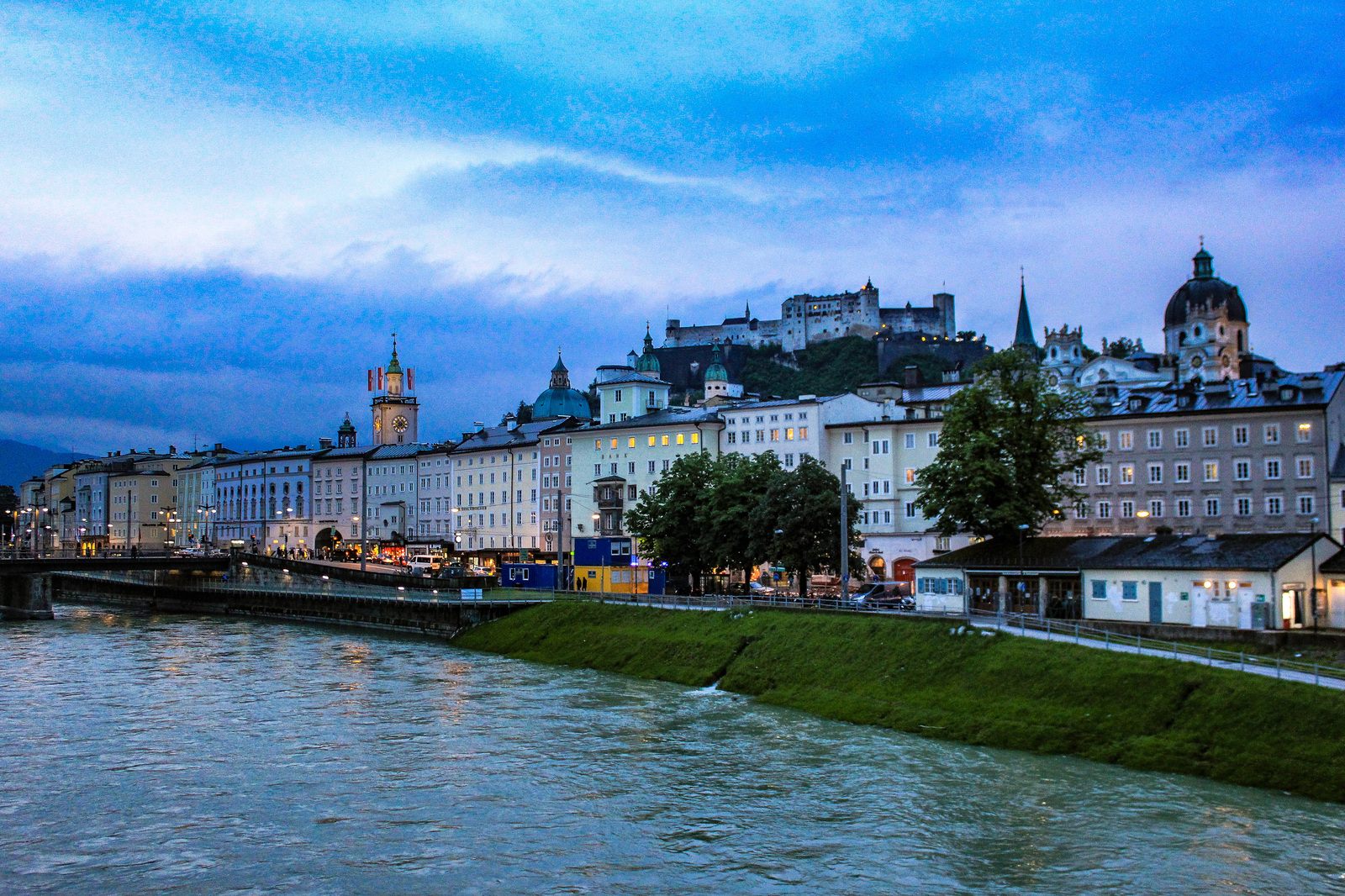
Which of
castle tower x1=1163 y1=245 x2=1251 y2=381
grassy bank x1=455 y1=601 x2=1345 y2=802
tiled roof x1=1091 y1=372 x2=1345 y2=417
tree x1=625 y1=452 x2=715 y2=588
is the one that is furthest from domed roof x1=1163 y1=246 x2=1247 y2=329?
grassy bank x1=455 y1=601 x2=1345 y2=802

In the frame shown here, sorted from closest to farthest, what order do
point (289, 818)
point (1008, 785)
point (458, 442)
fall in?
point (289, 818), point (1008, 785), point (458, 442)

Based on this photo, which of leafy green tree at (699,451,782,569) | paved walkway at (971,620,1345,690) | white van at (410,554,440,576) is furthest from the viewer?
white van at (410,554,440,576)

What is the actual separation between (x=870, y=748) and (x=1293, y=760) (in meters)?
11.5

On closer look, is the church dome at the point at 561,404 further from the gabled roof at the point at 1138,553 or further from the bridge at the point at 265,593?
the gabled roof at the point at 1138,553

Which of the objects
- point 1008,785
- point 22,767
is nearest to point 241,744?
point 22,767

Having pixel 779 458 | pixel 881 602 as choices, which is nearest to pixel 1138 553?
pixel 881 602

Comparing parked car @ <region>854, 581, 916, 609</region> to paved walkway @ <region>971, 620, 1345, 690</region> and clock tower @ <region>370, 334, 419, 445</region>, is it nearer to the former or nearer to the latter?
paved walkway @ <region>971, 620, 1345, 690</region>

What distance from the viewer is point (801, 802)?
3041 cm

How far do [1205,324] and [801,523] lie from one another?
3887 inches

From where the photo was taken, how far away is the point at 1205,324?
5714 inches

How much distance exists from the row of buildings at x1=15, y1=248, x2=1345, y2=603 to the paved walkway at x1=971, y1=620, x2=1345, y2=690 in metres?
14.5

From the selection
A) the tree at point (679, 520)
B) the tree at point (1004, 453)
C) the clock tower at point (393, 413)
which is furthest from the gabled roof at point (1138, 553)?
the clock tower at point (393, 413)

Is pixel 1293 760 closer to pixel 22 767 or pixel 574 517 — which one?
pixel 22 767

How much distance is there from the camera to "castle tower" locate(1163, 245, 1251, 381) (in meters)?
143
